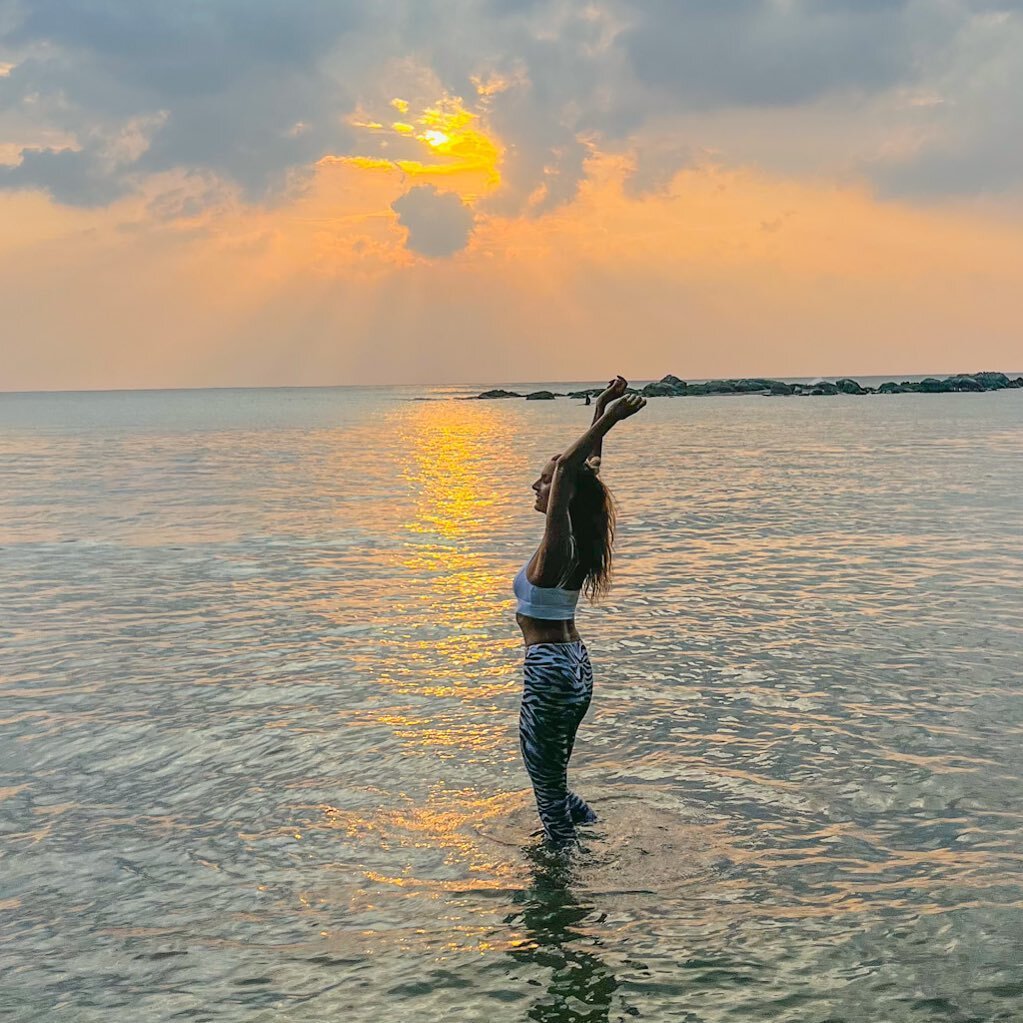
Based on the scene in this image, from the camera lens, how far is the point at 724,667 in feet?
40.3

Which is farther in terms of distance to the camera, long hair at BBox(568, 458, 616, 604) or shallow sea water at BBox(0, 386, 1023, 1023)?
long hair at BBox(568, 458, 616, 604)

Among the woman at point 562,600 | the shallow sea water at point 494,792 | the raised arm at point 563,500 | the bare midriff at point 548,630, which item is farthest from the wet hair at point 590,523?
the shallow sea water at point 494,792

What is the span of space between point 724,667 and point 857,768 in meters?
3.42

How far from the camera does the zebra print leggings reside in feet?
22.4

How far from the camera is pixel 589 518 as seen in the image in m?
6.84

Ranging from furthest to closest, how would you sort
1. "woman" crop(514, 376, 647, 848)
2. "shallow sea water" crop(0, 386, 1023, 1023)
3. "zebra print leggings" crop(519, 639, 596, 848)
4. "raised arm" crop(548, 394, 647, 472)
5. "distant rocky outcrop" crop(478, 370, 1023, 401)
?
1. "distant rocky outcrop" crop(478, 370, 1023, 401)
2. "zebra print leggings" crop(519, 639, 596, 848)
3. "woman" crop(514, 376, 647, 848)
4. "raised arm" crop(548, 394, 647, 472)
5. "shallow sea water" crop(0, 386, 1023, 1023)

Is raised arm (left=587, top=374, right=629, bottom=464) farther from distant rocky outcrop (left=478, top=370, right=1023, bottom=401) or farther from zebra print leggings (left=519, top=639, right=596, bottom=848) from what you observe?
distant rocky outcrop (left=478, top=370, right=1023, bottom=401)

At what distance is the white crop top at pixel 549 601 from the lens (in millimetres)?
6828

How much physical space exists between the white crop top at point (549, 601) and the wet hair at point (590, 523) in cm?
11

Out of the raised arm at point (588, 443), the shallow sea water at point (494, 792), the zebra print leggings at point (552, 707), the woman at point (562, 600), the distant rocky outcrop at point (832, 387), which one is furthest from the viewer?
the distant rocky outcrop at point (832, 387)

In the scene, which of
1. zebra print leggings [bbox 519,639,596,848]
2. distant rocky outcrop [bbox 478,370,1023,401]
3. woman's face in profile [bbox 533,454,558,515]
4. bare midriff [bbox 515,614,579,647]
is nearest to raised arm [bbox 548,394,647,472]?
woman's face in profile [bbox 533,454,558,515]

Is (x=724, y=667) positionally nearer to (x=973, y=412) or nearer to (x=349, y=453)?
(x=349, y=453)

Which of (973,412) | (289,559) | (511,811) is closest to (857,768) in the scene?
(511,811)

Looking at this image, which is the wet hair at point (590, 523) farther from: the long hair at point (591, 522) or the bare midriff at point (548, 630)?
the bare midriff at point (548, 630)
